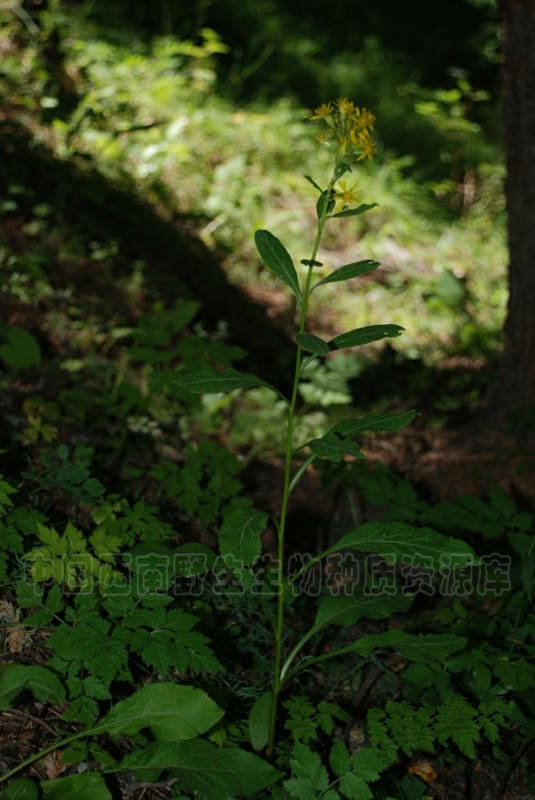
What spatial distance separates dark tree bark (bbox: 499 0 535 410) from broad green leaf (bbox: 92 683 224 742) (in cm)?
237

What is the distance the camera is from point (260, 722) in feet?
5.98

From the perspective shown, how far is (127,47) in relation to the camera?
6.76 metres

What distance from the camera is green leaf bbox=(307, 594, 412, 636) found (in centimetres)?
195

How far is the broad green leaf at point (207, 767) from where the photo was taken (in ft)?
5.21

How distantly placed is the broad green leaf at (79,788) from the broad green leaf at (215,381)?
0.87 metres

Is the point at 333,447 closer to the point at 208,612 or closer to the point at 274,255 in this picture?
the point at 274,255

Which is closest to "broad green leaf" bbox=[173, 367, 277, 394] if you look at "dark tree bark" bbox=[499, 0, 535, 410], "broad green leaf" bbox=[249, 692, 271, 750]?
"broad green leaf" bbox=[249, 692, 271, 750]

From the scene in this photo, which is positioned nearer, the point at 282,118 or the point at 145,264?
the point at 145,264

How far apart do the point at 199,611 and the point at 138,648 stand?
0.46 metres

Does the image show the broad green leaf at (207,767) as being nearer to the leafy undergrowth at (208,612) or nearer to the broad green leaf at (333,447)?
the leafy undergrowth at (208,612)

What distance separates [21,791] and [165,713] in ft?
1.07

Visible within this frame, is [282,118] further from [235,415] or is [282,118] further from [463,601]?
[463,601]

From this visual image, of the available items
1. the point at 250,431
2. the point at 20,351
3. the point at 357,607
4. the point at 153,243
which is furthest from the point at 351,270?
the point at 153,243

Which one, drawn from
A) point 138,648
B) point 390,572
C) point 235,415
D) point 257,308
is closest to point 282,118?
point 257,308
